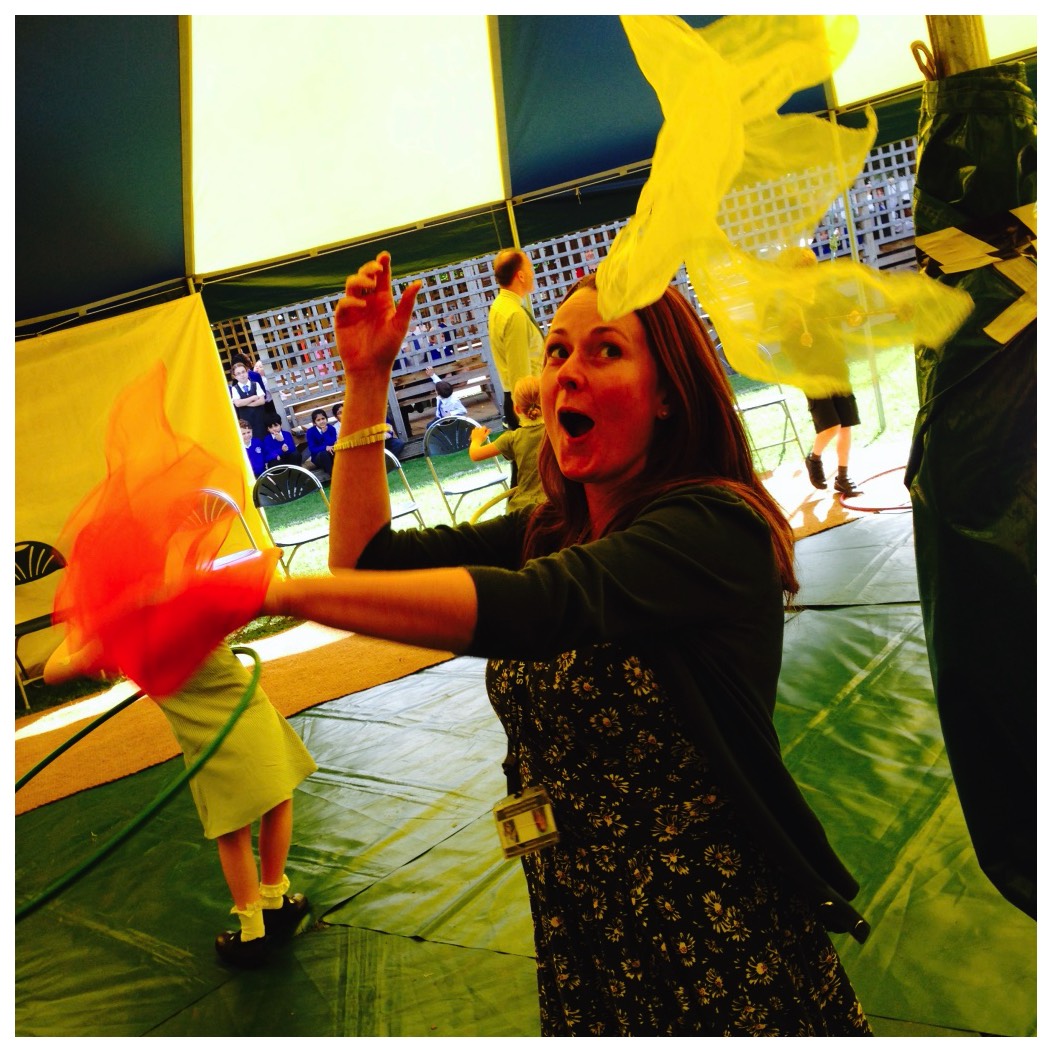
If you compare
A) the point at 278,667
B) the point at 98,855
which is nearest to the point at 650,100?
the point at 278,667

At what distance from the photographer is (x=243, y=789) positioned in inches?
96.8

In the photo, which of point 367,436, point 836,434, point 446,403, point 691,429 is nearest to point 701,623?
point 691,429

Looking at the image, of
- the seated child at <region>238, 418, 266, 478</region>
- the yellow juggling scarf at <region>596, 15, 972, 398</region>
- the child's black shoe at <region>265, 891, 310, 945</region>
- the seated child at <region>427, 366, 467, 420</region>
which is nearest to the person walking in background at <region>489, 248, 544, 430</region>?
the child's black shoe at <region>265, 891, 310, 945</region>

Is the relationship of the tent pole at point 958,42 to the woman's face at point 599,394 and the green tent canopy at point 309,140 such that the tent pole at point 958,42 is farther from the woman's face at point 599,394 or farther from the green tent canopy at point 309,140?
the green tent canopy at point 309,140

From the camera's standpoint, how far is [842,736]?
3.01m

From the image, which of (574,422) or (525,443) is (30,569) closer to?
(525,443)

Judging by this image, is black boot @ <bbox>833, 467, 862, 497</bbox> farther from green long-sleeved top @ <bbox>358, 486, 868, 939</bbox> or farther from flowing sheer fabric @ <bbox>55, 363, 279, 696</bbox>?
flowing sheer fabric @ <bbox>55, 363, 279, 696</bbox>

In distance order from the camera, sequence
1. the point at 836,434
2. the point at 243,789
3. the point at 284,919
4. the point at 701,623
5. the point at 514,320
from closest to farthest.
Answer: the point at 701,623 → the point at 243,789 → the point at 284,919 → the point at 514,320 → the point at 836,434

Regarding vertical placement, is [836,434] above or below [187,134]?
below

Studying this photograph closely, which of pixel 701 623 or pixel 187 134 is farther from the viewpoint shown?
pixel 187 134

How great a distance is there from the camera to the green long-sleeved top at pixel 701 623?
2.83 feet

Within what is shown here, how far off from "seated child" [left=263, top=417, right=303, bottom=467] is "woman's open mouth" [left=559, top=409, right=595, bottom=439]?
35.5ft

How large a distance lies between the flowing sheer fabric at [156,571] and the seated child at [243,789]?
4.96 ft

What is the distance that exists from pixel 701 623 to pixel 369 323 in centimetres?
62
